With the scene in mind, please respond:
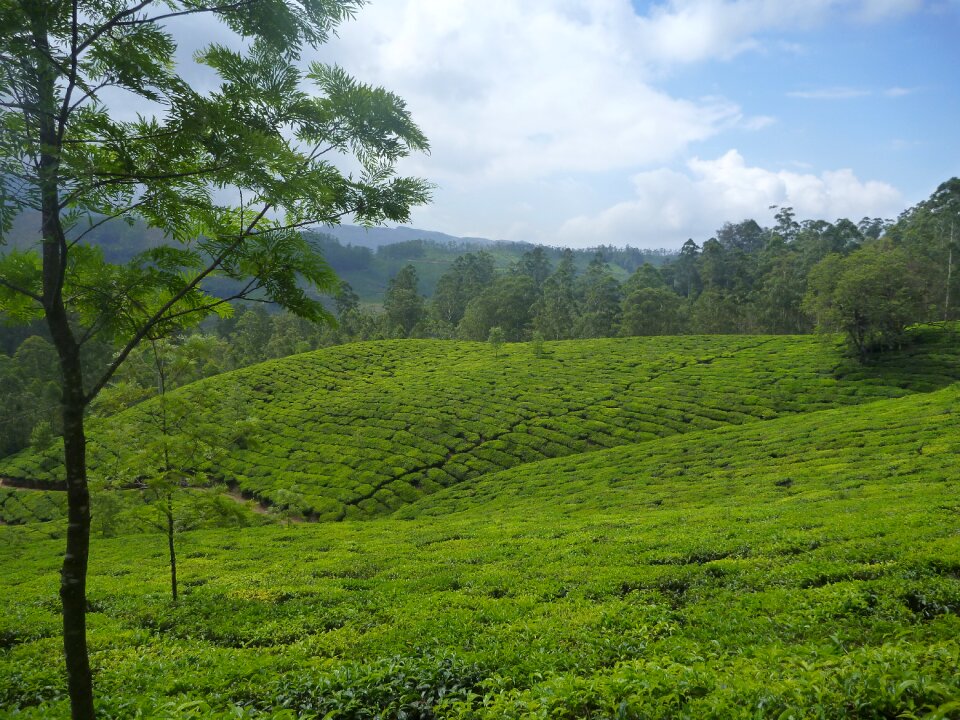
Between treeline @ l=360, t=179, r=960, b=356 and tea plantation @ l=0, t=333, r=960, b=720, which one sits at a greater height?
treeline @ l=360, t=179, r=960, b=356

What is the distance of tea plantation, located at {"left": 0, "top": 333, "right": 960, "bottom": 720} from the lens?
6453 mm

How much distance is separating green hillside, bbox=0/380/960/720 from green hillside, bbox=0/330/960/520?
612 inches

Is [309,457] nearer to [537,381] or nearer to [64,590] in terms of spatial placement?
[537,381]

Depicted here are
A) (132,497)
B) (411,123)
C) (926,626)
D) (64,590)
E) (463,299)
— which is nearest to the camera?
(64,590)

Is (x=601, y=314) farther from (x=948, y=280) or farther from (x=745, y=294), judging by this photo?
(x=948, y=280)

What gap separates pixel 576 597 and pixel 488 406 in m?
38.1

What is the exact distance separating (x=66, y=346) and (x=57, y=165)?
1.65m

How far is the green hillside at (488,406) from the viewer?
1508 inches

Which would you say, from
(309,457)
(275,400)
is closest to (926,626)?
(309,457)

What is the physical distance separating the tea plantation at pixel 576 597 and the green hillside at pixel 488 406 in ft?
14.1

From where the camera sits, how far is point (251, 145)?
206 inches

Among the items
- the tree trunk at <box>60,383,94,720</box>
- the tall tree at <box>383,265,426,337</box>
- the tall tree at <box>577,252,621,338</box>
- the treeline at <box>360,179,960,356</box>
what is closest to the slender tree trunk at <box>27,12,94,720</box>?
the tree trunk at <box>60,383,94,720</box>

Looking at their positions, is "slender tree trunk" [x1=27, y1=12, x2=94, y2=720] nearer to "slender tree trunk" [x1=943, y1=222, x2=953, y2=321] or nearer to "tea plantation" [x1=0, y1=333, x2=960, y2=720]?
"tea plantation" [x1=0, y1=333, x2=960, y2=720]

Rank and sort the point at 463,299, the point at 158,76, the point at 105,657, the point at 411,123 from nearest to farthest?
the point at 158,76
the point at 411,123
the point at 105,657
the point at 463,299
